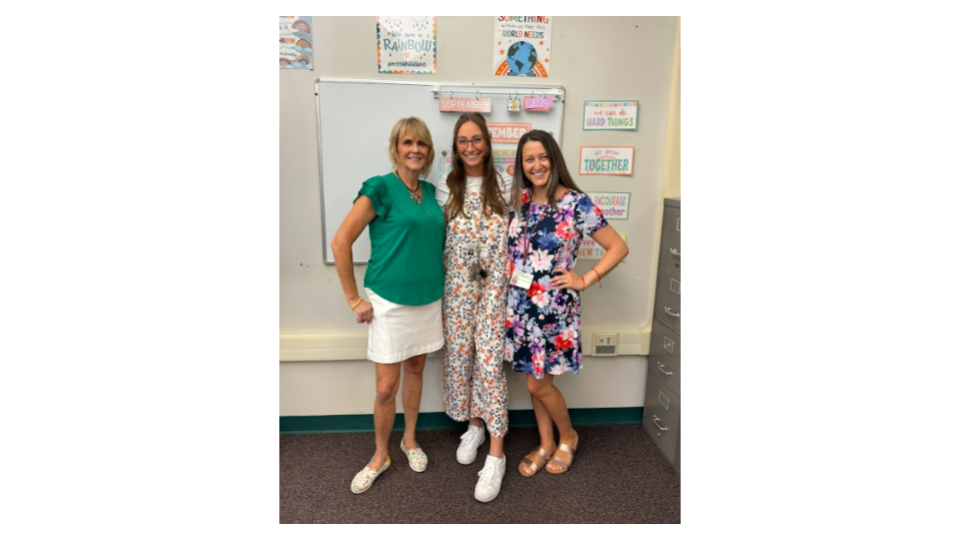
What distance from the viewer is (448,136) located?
2158mm

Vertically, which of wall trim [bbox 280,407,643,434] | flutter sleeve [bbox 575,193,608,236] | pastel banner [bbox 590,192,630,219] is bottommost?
wall trim [bbox 280,407,643,434]

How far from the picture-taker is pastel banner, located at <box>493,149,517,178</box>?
86.1 inches

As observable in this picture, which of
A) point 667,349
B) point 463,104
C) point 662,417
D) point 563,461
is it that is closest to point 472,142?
point 463,104

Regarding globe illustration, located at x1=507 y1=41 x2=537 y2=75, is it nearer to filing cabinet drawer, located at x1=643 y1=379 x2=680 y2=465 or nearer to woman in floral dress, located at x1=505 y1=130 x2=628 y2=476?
woman in floral dress, located at x1=505 y1=130 x2=628 y2=476

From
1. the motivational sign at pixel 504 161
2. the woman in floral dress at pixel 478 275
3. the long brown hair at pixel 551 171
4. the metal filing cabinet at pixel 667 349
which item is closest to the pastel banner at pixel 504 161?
the motivational sign at pixel 504 161

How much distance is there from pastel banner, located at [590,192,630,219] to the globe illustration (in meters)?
0.64

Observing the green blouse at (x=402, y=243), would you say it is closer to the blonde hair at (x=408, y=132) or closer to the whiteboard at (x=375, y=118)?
the blonde hair at (x=408, y=132)

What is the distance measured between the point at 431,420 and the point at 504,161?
134 centimetres

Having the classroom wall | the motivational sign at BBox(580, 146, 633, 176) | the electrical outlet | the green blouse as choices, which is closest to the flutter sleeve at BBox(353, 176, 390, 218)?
the green blouse

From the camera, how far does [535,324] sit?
6.50 feet

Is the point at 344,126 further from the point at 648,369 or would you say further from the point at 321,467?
the point at 648,369

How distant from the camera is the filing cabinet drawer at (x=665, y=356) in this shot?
223 centimetres

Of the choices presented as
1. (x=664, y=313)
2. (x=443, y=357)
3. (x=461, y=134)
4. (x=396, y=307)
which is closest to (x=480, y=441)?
(x=443, y=357)

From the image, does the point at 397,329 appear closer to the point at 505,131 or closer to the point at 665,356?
the point at 505,131
